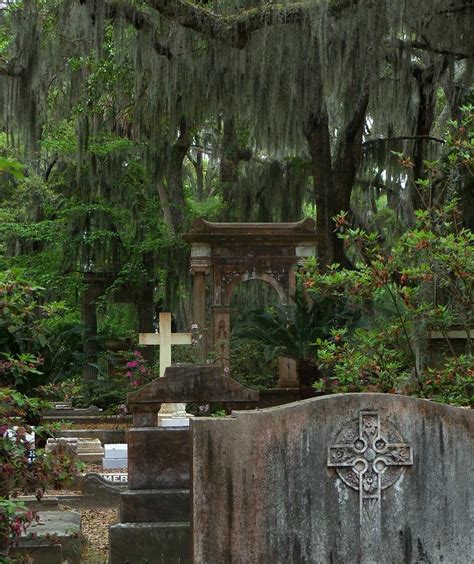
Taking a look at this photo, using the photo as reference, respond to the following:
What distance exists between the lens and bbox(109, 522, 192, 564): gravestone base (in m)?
7.84

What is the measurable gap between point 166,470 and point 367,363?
1.61 m

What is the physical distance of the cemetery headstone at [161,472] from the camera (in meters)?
7.86

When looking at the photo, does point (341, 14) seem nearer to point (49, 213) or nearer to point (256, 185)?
point (256, 185)

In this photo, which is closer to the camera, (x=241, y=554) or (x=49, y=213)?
(x=241, y=554)

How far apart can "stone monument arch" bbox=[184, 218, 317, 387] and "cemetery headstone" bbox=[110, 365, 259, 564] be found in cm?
911

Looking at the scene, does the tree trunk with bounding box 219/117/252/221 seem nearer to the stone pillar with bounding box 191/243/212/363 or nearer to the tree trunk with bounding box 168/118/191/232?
the tree trunk with bounding box 168/118/191/232

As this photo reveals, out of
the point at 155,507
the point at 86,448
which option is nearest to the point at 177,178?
the point at 86,448

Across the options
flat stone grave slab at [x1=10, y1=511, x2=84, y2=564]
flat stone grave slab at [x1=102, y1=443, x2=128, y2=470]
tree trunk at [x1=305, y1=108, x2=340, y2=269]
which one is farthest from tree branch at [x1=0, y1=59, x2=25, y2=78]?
flat stone grave slab at [x1=10, y1=511, x2=84, y2=564]

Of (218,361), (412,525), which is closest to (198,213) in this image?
(218,361)

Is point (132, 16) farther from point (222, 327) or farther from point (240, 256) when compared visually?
point (222, 327)


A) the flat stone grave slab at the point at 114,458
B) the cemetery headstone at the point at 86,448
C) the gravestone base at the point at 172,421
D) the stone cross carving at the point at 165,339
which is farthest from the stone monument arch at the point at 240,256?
the gravestone base at the point at 172,421

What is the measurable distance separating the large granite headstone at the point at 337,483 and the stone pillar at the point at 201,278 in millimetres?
11756

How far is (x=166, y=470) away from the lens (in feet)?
26.5

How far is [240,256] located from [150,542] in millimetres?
9843
